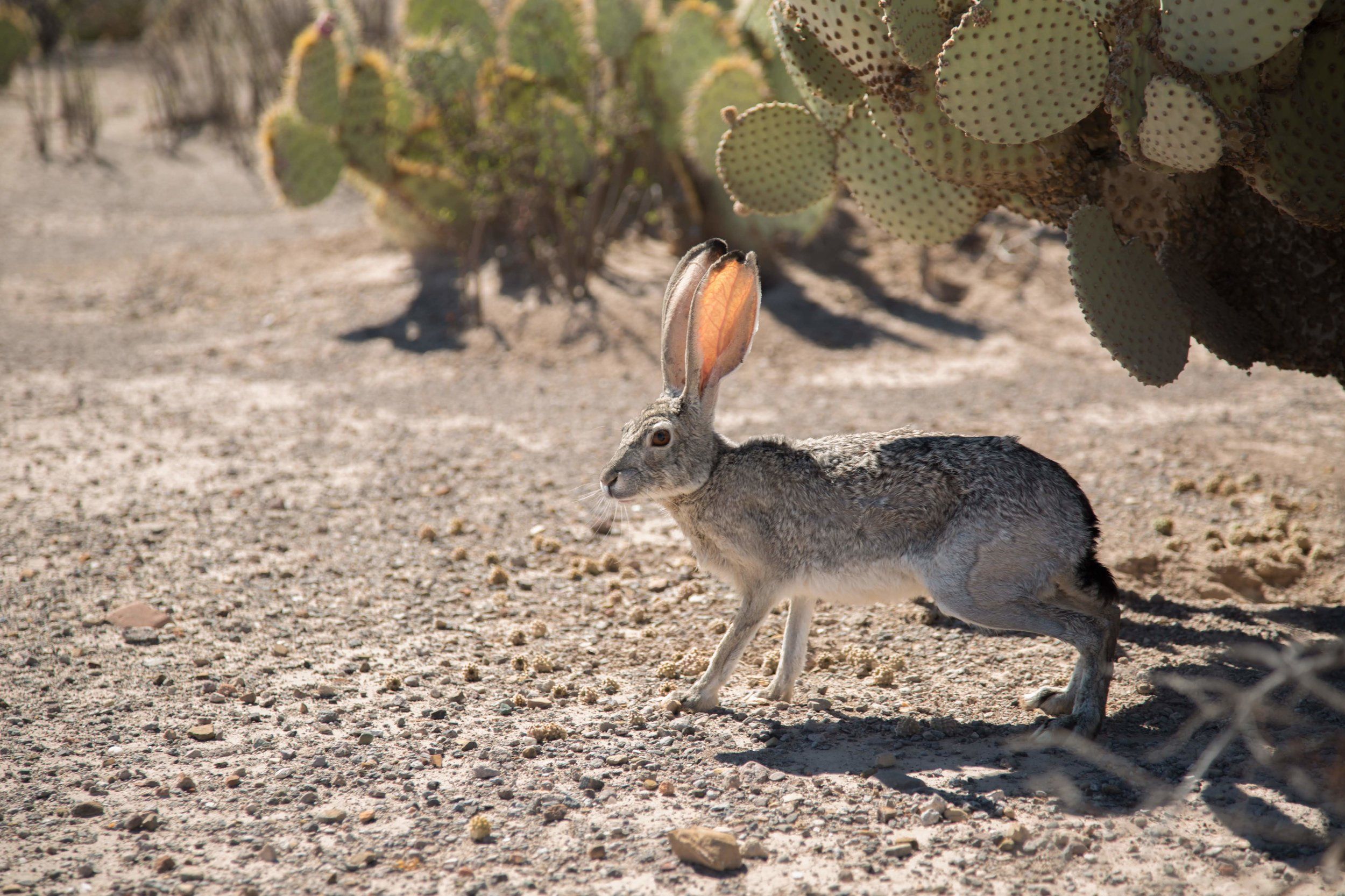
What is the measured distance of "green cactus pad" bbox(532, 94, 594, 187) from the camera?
9875 millimetres

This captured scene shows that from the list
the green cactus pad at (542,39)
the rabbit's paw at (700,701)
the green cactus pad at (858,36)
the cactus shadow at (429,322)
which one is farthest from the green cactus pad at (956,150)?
the green cactus pad at (542,39)

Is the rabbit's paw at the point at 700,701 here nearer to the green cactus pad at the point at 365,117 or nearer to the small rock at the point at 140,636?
the small rock at the point at 140,636

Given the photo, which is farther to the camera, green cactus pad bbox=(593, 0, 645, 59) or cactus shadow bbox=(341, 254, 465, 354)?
green cactus pad bbox=(593, 0, 645, 59)

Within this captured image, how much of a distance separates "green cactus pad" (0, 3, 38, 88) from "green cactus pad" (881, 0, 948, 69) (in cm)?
1726

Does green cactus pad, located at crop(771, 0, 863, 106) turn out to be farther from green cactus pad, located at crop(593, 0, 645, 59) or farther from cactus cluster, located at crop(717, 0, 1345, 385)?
green cactus pad, located at crop(593, 0, 645, 59)

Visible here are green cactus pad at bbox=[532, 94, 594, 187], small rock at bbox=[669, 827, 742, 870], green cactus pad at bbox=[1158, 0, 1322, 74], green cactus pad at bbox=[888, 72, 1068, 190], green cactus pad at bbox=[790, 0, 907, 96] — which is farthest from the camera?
green cactus pad at bbox=[532, 94, 594, 187]

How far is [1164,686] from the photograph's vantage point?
4.26m

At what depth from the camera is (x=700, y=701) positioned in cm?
426

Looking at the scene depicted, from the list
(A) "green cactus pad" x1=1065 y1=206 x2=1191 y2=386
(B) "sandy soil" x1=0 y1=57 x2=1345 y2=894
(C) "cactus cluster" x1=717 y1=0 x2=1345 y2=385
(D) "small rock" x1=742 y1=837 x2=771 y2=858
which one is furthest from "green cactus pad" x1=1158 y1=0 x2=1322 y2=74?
(D) "small rock" x1=742 y1=837 x2=771 y2=858

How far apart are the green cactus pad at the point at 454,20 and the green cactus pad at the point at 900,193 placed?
19.5 feet

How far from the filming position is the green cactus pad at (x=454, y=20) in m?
10.4

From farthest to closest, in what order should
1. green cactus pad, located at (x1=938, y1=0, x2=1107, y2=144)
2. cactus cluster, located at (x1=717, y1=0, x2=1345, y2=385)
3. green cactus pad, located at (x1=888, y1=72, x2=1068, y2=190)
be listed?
1. green cactus pad, located at (x1=888, y1=72, x2=1068, y2=190)
2. green cactus pad, located at (x1=938, y1=0, x2=1107, y2=144)
3. cactus cluster, located at (x1=717, y1=0, x2=1345, y2=385)

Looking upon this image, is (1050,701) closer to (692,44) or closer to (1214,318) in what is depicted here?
(1214,318)

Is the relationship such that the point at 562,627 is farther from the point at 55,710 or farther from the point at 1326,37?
the point at 1326,37
